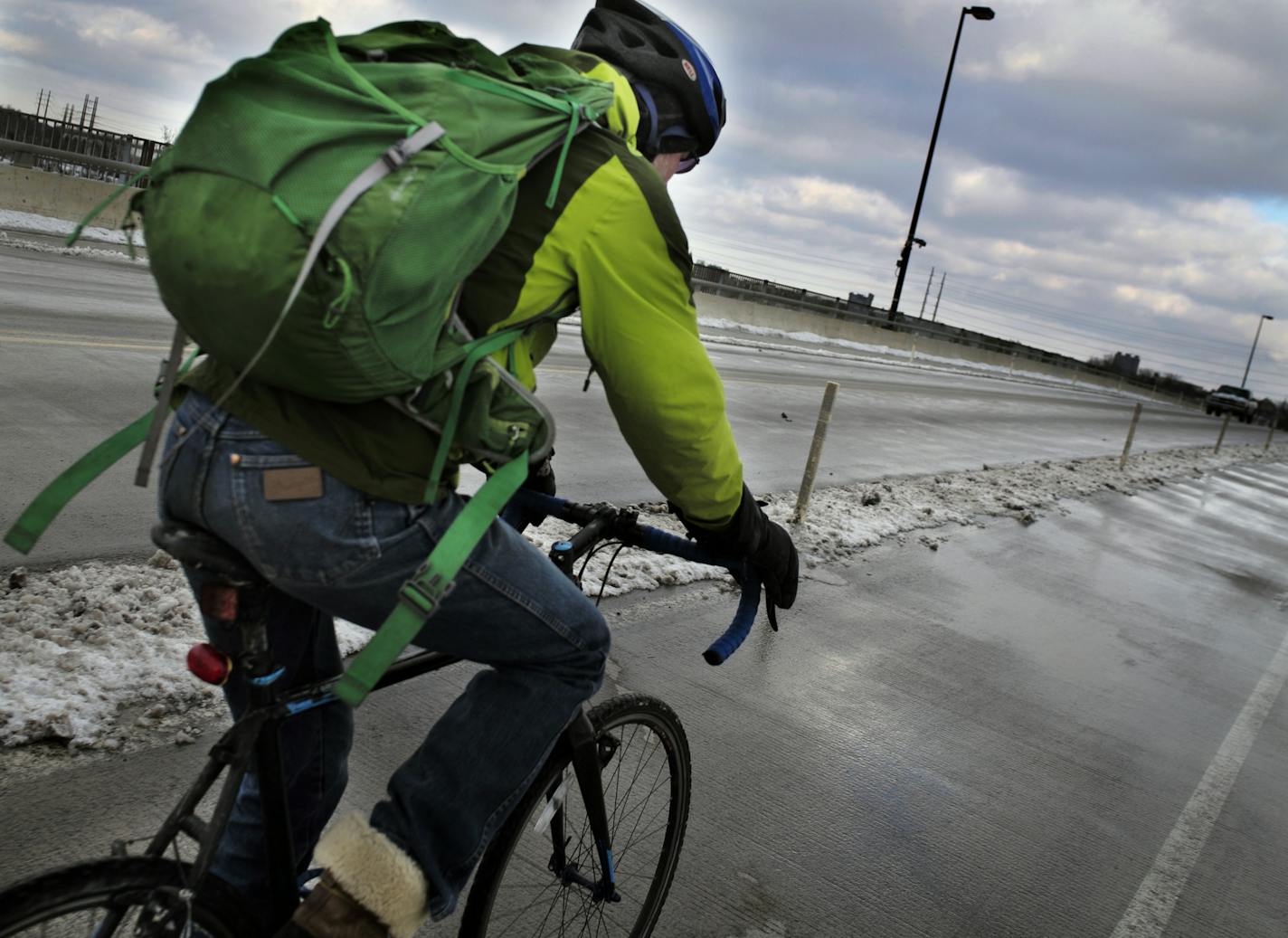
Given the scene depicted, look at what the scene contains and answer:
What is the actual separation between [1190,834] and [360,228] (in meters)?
4.75

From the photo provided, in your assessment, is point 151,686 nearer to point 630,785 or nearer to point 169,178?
point 630,785

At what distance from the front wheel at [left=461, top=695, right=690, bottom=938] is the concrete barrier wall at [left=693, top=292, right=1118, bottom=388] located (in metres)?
21.4

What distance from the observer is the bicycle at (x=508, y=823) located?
71.7 inches

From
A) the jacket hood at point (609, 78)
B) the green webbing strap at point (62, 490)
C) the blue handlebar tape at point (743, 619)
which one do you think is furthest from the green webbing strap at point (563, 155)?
the blue handlebar tape at point (743, 619)

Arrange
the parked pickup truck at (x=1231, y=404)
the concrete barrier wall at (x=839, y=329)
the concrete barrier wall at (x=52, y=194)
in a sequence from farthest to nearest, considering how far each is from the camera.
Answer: the parked pickup truck at (x=1231, y=404), the concrete barrier wall at (x=839, y=329), the concrete barrier wall at (x=52, y=194)

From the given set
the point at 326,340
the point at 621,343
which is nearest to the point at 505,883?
the point at 621,343

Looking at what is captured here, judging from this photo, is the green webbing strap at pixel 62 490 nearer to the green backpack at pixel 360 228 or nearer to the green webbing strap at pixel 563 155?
the green backpack at pixel 360 228

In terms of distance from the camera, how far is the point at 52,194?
20281 mm

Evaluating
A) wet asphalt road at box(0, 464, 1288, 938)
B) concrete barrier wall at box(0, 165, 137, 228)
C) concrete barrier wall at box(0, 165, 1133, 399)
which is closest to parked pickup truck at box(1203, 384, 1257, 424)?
concrete barrier wall at box(0, 165, 1133, 399)

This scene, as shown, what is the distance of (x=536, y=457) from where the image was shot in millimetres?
2018

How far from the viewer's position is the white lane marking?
4.14 m

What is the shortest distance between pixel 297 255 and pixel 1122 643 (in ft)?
24.9

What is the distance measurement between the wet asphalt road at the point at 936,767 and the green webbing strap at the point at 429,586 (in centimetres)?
183

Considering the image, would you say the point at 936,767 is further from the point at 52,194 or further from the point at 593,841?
the point at 52,194
